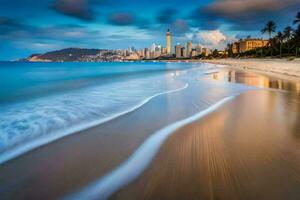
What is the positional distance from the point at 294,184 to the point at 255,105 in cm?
534

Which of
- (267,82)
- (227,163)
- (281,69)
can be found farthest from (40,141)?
(281,69)

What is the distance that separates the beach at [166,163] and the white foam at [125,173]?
1 centimetres

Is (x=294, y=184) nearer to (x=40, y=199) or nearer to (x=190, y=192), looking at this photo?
(x=190, y=192)

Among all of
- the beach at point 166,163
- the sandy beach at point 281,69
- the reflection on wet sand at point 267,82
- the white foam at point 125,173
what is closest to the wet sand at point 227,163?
the beach at point 166,163

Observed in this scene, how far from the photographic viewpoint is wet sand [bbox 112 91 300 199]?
2719mm

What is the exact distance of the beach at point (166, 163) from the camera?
277 centimetres

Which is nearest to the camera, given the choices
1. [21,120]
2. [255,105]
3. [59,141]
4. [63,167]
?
[63,167]

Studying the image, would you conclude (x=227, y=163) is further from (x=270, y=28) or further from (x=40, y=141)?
(x=270, y=28)

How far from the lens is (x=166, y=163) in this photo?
3.52 metres

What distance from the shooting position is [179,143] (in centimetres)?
441

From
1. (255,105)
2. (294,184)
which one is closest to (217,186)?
(294,184)

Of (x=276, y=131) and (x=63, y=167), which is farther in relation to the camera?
(x=276, y=131)

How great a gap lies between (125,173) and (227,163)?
5.05ft

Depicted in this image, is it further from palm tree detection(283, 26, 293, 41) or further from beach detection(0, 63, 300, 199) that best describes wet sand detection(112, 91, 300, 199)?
palm tree detection(283, 26, 293, 41)
